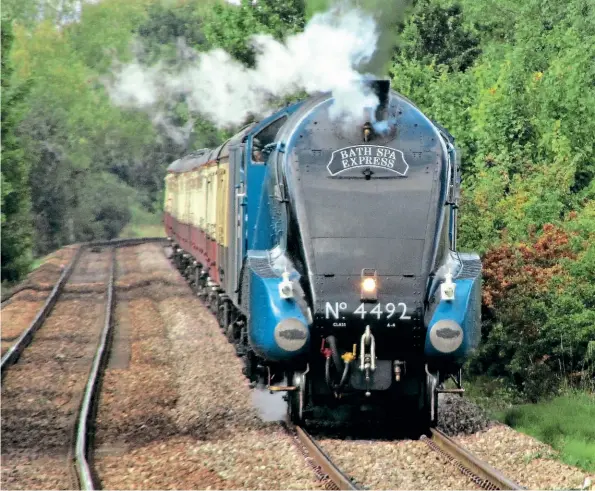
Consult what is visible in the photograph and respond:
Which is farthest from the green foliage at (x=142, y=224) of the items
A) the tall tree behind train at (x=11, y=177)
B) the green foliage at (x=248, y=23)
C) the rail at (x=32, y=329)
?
the rail at (x=32, y=329)

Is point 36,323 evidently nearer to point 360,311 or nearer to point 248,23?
point 360,311

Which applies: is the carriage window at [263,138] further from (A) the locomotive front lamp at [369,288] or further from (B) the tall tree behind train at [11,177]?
(B) the tall tree behind train at [11,177]

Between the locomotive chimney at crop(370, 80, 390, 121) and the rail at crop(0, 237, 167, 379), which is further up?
the locomotive chimney at crop(370, 80, 390, 121)

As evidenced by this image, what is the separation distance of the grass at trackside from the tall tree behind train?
74.0 ft

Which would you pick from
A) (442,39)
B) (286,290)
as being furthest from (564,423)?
(442,39)

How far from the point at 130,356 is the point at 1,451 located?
6577 millimetres

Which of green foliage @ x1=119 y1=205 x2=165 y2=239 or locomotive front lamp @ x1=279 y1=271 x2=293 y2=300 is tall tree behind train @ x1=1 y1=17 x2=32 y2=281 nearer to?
locomotive front lamp @ x1=279 y1=271 x2=293 y2=300

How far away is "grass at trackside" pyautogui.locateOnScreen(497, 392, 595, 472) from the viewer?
1048 cm

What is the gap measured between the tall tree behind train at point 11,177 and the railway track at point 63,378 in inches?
203

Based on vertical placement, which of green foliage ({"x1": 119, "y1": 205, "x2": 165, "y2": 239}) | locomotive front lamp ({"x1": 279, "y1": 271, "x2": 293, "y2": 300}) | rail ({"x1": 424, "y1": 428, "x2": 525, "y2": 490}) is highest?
locomotive front lamp ({"x1": 279, "y1": 271, "x2": 293, "y2": 300})

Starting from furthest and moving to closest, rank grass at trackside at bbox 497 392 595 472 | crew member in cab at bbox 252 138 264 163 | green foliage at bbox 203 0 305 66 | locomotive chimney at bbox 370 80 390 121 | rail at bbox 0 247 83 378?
green foliage at bbox 203 0 305 66, rail at bbox 0 247 83 378, crew member in cab at bbox 252 138 264 163, locomotive chimney at bbox 370 80 390 121, grass at trackside at bbox 497 392 595 472

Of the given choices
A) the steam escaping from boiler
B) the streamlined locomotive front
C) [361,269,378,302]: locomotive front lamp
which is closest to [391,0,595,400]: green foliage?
the steam escaping from boiler

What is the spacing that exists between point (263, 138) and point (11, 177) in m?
24.1

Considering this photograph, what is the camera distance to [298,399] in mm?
11406
